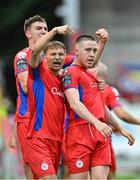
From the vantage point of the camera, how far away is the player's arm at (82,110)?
11.5 metres

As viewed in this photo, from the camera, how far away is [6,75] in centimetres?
3631

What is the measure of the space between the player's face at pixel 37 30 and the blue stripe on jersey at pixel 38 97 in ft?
3.09

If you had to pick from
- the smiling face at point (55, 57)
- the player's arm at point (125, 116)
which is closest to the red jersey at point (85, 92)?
the smiling face at point (55, 57)

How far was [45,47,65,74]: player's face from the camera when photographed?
12047 millimetres

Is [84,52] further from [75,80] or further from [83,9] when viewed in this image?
[83,9]

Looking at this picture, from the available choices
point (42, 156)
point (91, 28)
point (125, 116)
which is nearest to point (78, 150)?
point (42, 156)

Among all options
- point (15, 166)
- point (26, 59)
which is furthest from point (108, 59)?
point (26, 59)

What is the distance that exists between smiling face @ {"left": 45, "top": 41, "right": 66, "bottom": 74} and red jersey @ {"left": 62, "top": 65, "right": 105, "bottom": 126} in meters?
0.22

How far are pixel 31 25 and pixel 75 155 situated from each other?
1.85m

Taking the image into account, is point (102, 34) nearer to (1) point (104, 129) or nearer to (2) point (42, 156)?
(1) point (104, 129)

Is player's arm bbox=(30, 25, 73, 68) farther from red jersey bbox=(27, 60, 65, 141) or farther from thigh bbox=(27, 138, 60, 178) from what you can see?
thigh bbox=(27, 138, 60, 178)

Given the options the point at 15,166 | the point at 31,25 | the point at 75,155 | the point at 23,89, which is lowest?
the point at 15,166

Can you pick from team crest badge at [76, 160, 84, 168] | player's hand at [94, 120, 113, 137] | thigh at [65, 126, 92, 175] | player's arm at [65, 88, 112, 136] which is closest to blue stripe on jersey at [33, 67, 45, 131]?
player's arm at [65, 88, 112, 136]

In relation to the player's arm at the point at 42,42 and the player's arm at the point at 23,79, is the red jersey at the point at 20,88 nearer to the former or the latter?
the player's arm at the point at 23,79
